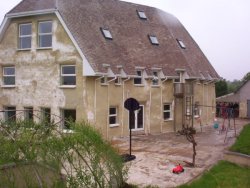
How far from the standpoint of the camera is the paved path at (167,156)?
1580 cm

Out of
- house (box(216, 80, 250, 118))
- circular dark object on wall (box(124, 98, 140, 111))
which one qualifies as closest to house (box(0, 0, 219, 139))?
circular dark object on wall (box(124, 98, 140, 111))

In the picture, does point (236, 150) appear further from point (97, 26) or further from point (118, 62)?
point (97, 26)

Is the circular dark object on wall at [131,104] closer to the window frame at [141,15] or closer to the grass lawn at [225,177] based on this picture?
the grass lawn at [225,177]

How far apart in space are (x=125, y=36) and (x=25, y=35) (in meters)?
7.43

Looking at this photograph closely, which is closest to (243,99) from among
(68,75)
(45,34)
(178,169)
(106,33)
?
(106,33)

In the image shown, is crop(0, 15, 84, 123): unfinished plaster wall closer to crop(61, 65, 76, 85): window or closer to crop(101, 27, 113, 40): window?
crop(61, 65, 76, 85): window

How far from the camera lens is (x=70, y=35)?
2498 centimetres

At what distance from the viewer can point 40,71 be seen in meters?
26.9

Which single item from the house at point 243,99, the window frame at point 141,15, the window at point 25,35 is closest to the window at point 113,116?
the window at point 25,35

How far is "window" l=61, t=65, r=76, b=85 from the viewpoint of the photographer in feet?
84.1

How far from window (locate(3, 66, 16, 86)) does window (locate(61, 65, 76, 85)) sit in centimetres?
460

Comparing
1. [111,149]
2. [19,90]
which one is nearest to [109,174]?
[111,149]

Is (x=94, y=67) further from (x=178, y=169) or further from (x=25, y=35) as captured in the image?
(x=178, y=169)

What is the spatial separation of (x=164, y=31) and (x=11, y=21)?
13.3 meters
